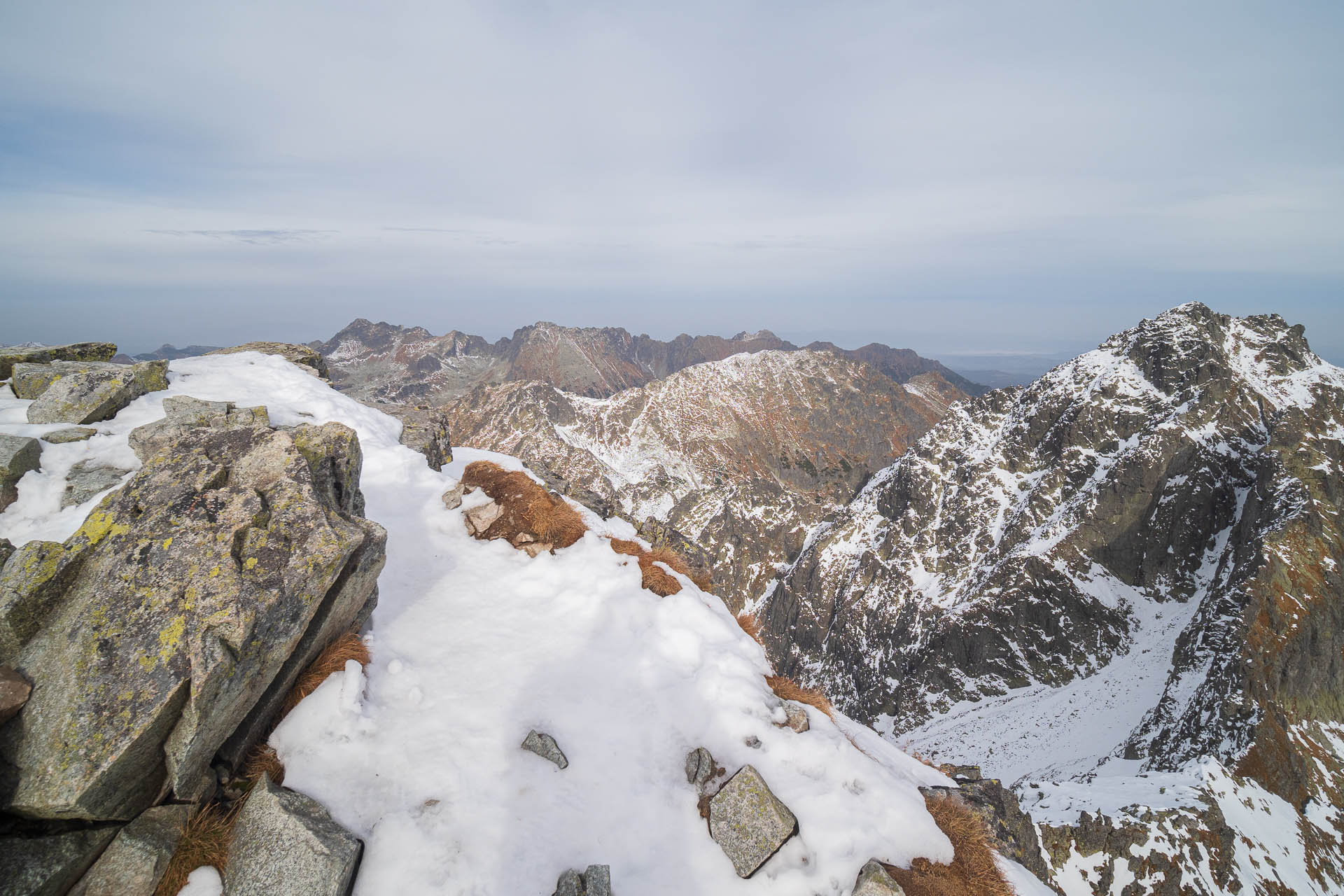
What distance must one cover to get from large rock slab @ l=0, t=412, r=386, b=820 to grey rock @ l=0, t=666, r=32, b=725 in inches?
4.8

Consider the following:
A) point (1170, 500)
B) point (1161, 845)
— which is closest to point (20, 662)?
point (1161, 845)

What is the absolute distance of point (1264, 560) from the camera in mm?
70062

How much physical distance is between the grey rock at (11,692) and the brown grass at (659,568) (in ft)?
37.9

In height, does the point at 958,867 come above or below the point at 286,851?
below

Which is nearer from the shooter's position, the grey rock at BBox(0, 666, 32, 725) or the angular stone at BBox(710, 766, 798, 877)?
the grey rock at BBox(0, 666, 32, 725)

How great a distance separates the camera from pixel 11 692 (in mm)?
6637

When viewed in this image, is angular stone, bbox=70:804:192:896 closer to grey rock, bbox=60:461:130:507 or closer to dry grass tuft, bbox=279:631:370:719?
dry grass tuft, bbox=279:631:370:719

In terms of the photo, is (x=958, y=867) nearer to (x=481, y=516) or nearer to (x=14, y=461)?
(x=481, y=516)

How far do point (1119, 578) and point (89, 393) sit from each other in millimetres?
137219

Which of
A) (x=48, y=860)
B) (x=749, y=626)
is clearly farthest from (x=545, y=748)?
(x=749, y=626)

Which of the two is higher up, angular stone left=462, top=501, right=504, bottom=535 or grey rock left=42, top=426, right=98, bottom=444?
grey rock left=42, top=426, right=98, bottom=444

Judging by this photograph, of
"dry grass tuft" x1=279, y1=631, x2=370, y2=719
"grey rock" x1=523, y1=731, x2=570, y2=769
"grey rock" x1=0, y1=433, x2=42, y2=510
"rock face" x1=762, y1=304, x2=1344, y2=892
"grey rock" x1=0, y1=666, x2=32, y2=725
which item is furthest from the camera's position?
"rock face" x1=762, y1=304, x2=1344, y2=892

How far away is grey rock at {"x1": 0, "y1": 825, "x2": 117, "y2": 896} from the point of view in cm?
598

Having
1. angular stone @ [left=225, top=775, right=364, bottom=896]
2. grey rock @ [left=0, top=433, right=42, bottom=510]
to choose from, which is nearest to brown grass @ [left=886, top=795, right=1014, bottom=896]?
angular stone @ [left=225, top=775, right=364, bottom=896]
